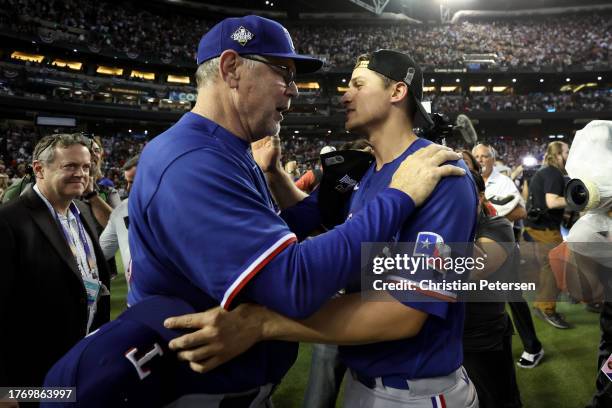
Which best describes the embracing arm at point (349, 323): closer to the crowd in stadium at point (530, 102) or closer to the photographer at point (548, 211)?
the photographer at point (548, 211)

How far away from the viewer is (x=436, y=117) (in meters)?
2.17

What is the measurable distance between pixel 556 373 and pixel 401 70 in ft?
12.1

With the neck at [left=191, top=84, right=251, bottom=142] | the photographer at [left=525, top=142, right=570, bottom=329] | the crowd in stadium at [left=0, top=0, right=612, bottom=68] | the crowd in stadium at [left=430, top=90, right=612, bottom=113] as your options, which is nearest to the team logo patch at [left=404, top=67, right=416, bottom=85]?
the neck at [left=191, top=84, right=251, bottom=142]

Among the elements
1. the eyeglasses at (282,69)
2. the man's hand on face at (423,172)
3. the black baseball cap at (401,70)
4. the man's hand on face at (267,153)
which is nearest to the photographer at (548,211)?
the black baseball cap at (401,70)

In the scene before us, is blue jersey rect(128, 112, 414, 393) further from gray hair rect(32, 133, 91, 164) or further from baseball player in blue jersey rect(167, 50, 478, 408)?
gray hair rect(32, 133, 91, 164)

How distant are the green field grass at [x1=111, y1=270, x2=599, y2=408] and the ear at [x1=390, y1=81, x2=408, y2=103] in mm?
2831

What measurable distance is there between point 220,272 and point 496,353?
2.46 metres

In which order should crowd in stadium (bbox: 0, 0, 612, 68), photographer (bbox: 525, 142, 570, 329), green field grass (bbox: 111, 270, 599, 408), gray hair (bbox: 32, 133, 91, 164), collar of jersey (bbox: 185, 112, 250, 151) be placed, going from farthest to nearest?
crowd in stadium (bbox: 0, 0, 612, 68), photographer (bbox: 525, 142, 570, 329), green field grass (bbox: 111, 270, 599, 408), gray hair (bbox: 32, 133, 91, 164), collar of jersey (bbox: 185, 112, 250, 151)

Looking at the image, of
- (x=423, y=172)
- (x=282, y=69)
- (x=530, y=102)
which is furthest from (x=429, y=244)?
(x=530, y=102)

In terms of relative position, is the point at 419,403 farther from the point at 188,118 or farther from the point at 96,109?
the point at 96,109

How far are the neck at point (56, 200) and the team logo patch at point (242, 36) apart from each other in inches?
85.9

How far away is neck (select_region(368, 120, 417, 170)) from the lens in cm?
187

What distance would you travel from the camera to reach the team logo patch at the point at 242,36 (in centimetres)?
138

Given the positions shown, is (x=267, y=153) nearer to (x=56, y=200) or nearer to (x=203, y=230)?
(x=203, y=230)
